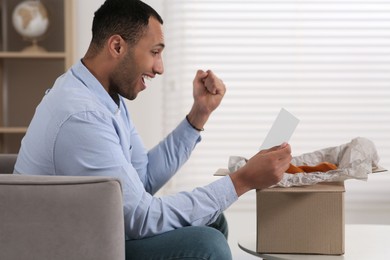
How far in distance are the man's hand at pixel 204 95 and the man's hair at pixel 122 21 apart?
1.28 ft

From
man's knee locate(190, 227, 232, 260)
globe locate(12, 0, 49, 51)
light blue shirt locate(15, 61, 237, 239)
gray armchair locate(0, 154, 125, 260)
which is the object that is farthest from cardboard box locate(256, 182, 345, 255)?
globe locate(12, 0, 49, 51)

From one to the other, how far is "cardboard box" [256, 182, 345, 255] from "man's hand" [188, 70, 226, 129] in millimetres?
503

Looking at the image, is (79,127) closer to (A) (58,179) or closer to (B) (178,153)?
(A) (58,179)

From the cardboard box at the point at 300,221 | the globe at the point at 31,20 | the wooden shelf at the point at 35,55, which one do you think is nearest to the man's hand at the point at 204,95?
the cardboard box at the point at 300,221

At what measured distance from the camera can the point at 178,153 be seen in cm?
244

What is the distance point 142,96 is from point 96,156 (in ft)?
6.86

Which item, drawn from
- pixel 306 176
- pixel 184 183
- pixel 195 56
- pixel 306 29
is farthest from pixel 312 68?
pixel 306 176

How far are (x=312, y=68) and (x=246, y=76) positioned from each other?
33 cm

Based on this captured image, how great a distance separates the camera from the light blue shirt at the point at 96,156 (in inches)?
67.5

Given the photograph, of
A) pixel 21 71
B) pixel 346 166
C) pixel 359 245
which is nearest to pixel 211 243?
pixel 346 166

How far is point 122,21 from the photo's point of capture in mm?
2000

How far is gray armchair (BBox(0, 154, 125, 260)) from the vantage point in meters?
1.47

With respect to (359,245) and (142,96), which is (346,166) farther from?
(142,96)

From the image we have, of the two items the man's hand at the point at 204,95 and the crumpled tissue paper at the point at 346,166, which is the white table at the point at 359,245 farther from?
the man's hand at the point at 204,95
